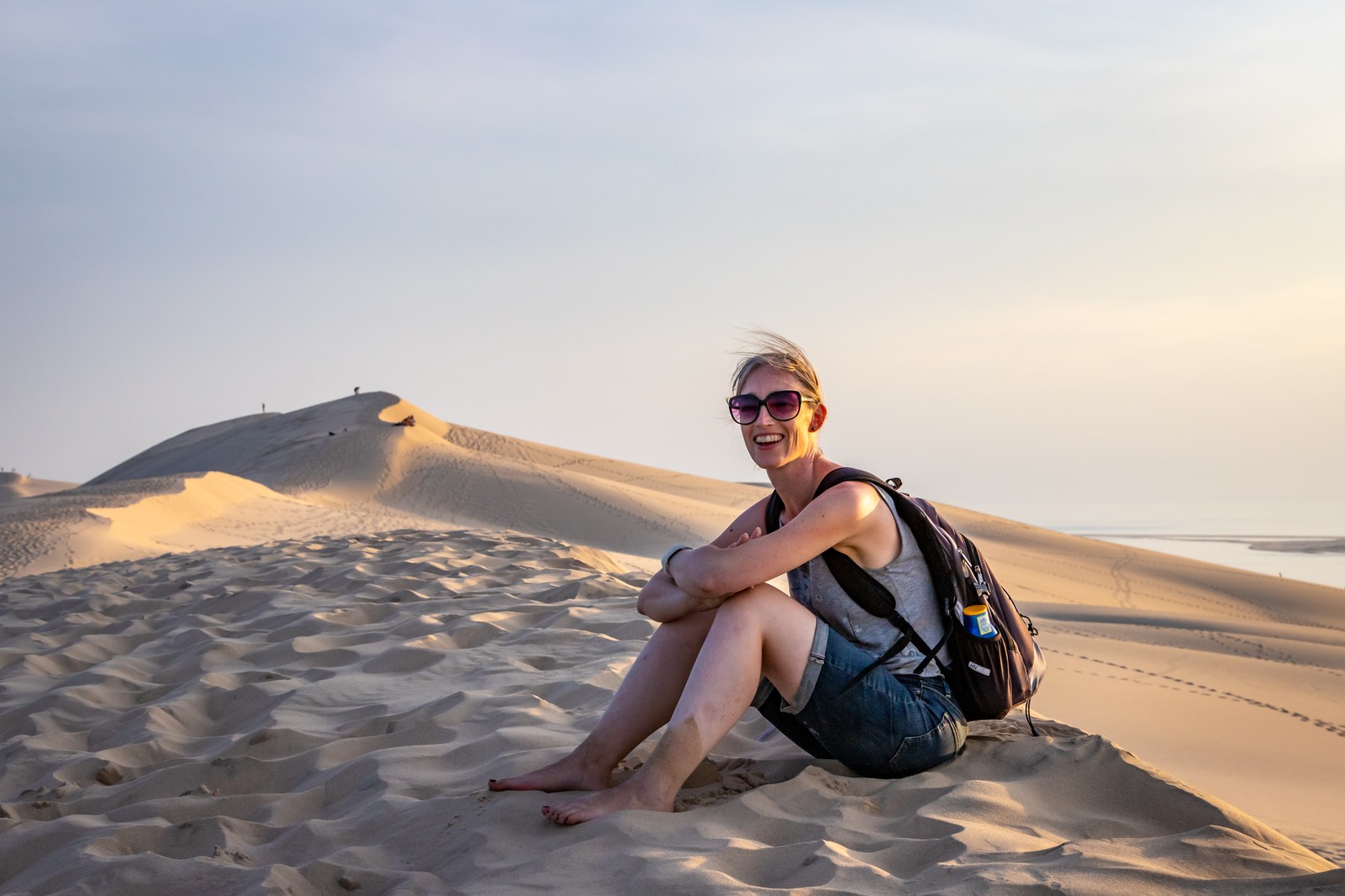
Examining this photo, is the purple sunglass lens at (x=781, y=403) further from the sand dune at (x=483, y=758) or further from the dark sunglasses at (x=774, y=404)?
the sand dune at (x=483, y=758)

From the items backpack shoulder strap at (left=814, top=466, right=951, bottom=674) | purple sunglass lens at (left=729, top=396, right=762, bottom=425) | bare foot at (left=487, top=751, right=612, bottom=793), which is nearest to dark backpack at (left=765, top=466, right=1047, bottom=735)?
backpack shoulder strap at (left=814, top=466, right=951, bottom=674)

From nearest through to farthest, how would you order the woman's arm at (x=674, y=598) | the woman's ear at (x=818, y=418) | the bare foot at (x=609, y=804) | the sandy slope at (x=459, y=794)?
the sandy slope at (x=459, y=794)
the bare foot at (x=609, y=804)
the woman's arm at (x=674, y=598)
the woman's ear at (x=818, y=418)

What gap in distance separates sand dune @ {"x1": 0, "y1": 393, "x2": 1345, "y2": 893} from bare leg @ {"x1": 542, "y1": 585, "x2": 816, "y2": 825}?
10cm

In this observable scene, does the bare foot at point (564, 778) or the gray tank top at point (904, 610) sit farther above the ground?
the gray tank top at point (904, 610)

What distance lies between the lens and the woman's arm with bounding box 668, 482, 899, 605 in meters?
2.77

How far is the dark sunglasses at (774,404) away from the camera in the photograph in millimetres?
3016

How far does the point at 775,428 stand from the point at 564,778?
1.17 metres

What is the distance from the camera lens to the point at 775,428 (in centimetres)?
304

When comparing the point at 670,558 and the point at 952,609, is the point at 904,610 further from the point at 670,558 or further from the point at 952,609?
the point at 670,558

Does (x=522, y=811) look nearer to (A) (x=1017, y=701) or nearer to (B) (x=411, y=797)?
(B) (x=411, y=797)

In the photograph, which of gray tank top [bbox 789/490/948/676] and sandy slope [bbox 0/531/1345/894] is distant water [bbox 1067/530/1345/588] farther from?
gray tank top [bbox 789/490/948/676]

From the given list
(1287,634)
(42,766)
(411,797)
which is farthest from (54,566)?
(1287,634)

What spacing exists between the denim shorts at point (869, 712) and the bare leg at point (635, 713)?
0.25 metres

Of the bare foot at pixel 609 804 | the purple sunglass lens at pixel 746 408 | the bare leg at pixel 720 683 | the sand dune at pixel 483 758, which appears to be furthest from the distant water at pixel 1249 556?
the bare foot at pixel 609 804
